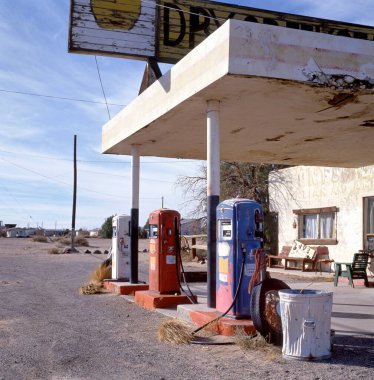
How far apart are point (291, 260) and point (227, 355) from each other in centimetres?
1422

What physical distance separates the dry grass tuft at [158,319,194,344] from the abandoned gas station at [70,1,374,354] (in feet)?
4.39

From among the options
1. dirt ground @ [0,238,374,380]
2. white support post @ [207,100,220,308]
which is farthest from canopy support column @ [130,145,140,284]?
white support post @ [207,100,220,308]

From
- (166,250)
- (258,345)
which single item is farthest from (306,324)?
(166,250)

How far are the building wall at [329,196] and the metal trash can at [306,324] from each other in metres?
11.4

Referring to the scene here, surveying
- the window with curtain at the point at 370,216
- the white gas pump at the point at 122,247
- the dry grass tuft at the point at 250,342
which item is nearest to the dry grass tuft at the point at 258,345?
the dry grass tuft at the point at 250,342

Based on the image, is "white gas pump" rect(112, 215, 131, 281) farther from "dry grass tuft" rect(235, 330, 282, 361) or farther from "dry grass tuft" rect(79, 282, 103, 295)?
"dry grass tuft" rect(235, 330, 282, 361)

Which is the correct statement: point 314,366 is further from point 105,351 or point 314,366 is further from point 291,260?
point 291,260

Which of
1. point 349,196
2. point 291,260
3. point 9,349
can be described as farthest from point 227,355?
→ point 291,260

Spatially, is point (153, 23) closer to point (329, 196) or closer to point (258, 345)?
point (258, 345)

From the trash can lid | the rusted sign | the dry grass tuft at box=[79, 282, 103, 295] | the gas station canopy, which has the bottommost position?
the dry grass tuft at box=[79, 282, 103, 295]

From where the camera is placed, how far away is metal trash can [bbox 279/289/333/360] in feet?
22.3

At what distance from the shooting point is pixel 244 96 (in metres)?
9.05

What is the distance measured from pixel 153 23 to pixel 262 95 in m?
4.69

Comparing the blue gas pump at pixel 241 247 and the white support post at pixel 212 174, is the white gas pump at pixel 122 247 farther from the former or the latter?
the blue gas pump at pixel 241 247
